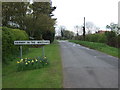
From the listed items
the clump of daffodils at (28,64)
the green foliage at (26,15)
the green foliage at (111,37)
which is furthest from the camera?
the green foliage at (111,37)

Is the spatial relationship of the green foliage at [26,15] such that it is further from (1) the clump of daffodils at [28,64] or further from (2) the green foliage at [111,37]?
(1) the clump of daffodils at [28,64]

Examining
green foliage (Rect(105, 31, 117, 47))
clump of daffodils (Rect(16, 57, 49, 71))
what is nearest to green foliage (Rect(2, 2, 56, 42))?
green foliage (Rect(105, 31, 117, 47))

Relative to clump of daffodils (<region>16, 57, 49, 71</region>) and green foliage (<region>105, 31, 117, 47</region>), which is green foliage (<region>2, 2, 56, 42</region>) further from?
clump of daffodils (<region>16, 57, 49, 71</region>)

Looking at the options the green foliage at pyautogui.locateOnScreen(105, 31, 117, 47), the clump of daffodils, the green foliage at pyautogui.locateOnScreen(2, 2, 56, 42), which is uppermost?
the green foliage at pyautogui.locateOnScreen(2, 2, 56, 42)

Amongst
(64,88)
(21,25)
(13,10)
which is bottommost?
(64,88)

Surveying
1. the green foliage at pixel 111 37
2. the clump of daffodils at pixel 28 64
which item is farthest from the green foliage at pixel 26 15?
the clump of daffodils at pixel 28 64

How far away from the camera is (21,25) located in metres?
28.0

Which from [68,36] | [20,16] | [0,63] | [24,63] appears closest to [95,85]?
[24,63]

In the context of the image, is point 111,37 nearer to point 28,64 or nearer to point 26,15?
point 26,15

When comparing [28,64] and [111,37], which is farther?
[111,37]

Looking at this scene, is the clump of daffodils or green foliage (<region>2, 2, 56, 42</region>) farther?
green foliage (<region>2, 2, 56, 42</region>)

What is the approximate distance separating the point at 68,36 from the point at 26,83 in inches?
4678

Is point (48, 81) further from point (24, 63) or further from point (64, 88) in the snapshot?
point (24, 63)

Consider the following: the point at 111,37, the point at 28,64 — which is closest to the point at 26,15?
the point at 111,37
